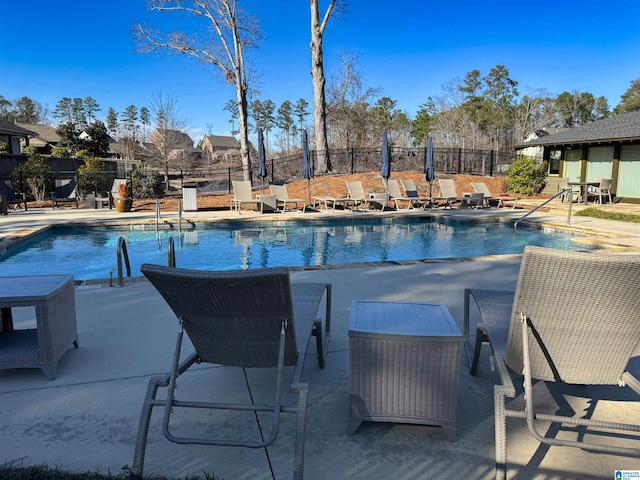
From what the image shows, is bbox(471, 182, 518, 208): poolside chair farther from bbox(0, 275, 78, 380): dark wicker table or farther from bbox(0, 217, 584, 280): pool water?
bbox(0, 275, 78, 380): dark wicker table

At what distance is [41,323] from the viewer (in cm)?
244

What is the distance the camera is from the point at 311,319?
2500 mm

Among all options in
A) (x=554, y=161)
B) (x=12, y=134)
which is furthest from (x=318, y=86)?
(x=12, y=134)

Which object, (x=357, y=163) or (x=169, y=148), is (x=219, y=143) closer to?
(x=169, y=148)

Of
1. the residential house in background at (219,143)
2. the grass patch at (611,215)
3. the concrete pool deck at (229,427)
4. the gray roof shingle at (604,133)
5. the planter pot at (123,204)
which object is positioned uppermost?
the residential house in background at (219,143)

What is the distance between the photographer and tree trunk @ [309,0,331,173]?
17.4 metres

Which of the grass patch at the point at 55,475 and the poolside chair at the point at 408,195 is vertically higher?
the poolside chair at the point at 408,195

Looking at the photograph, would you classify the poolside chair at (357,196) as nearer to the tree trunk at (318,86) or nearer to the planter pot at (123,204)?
the tree trunk at (318,86)

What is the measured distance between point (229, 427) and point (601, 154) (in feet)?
57.1

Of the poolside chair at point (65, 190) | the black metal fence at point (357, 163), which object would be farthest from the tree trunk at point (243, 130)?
the poolside chair at point (65, 190)

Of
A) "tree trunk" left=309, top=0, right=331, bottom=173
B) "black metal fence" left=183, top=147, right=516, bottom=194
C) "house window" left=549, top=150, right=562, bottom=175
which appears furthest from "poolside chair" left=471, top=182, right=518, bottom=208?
"tree trunk" left=309, top=0, right=331, bottom=173

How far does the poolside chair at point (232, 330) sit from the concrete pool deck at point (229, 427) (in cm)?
15

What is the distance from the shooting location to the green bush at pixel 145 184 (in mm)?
15664

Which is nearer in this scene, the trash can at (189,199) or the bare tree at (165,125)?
the trash can at (189,199)
